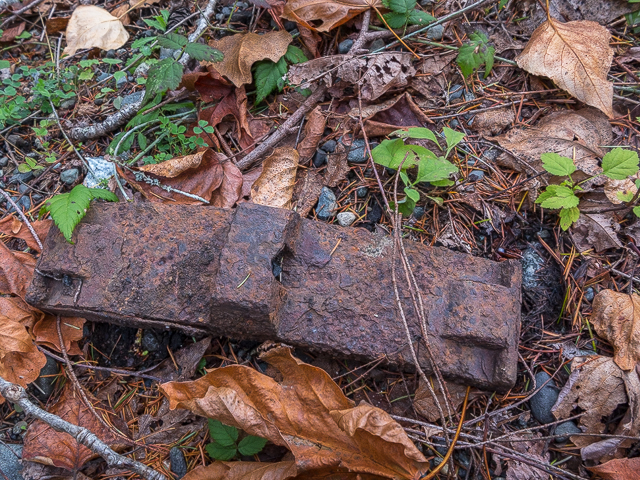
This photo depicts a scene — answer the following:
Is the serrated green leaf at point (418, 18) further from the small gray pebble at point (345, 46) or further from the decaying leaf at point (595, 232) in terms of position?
the decaying leaf at point (595, 232)

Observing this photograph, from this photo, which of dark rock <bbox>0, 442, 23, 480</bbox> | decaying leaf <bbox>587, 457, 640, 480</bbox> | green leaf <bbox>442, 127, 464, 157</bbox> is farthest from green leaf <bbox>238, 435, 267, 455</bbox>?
green leaf <bbox>442, 127, 464, 157</bbox>

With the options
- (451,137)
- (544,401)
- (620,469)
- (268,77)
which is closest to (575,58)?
(451,137)

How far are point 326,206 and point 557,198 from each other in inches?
43.0

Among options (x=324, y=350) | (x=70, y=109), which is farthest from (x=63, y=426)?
(x=70, y=109)

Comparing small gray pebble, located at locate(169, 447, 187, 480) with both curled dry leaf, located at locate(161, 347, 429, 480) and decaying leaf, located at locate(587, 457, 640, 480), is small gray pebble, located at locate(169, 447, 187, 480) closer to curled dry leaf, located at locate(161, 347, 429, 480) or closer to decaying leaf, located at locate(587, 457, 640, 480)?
curled dry leaf, located at locate(161, 347, 429, 480)

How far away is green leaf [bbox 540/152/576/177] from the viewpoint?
6.86 ft

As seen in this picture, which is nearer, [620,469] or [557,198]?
[620,469]

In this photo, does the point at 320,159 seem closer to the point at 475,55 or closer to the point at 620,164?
the point at 475,55

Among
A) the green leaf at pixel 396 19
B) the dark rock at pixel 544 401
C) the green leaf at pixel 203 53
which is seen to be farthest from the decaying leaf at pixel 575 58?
the green leaf at pixel 203 53

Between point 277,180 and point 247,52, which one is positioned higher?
point 247,52

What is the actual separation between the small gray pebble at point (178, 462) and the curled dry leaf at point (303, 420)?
136 mm

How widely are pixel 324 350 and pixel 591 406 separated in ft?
3.77

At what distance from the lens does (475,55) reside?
2355 mm

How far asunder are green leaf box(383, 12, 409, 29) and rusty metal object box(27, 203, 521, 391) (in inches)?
49.7
